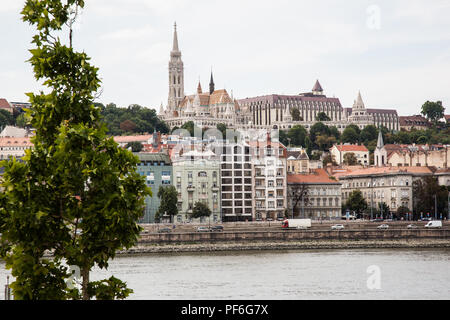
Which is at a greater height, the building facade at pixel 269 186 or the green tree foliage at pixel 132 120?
the green tree foliage at pixel 132 120

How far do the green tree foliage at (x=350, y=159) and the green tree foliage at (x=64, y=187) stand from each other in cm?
12896

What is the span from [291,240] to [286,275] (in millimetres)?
23589

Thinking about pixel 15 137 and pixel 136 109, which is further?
pixel 136 109

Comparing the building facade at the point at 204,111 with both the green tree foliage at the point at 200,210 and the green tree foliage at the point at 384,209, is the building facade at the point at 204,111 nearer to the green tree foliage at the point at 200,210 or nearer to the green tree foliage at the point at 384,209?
the green tree foliage at the point at 384,209

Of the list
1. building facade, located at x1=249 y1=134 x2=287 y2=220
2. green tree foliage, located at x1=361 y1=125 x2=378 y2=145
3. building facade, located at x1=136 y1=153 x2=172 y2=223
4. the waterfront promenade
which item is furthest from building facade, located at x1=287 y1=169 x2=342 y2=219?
green tree foliage, located at x1=361 y1=125 x2=378 y2=145

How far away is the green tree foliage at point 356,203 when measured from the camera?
100 metres

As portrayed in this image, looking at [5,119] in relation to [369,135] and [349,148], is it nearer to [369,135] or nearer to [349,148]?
[349,148]

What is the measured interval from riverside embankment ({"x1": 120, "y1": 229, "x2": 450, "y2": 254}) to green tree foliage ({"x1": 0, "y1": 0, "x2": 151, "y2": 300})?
48.8 metres

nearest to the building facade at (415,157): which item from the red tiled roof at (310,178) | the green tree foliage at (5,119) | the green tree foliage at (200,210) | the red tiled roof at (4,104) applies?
the red tiled roof at (310,178)

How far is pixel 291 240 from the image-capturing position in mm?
66562

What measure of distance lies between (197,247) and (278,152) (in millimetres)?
33078
